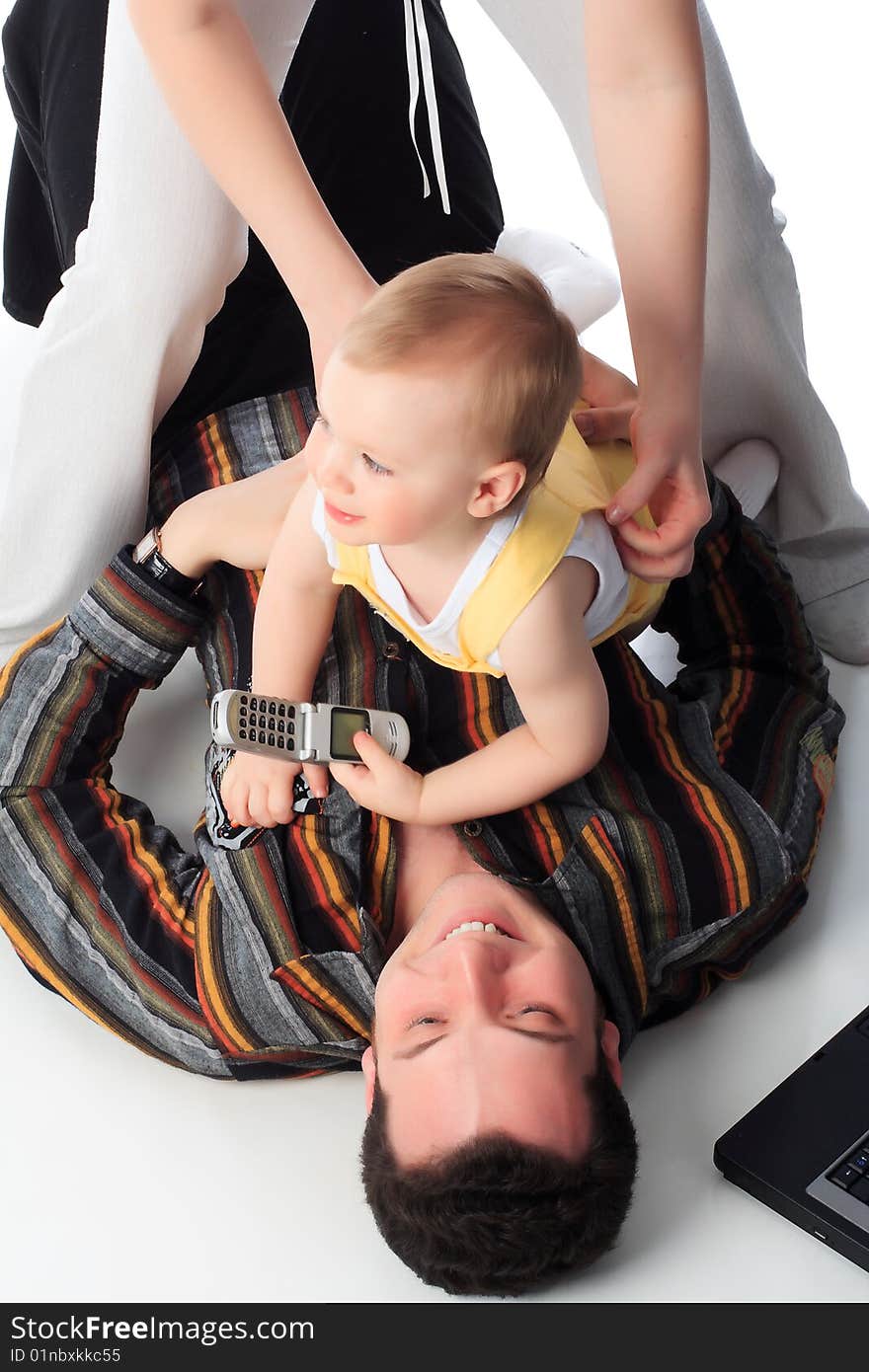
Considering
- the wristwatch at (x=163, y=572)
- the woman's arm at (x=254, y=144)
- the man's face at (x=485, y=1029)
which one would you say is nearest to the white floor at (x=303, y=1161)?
the man's face at (x=485, y=1029)

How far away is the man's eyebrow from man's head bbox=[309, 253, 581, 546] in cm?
40

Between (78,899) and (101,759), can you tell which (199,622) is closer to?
(101,759)

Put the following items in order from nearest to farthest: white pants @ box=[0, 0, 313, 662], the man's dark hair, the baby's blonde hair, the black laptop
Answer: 1. the baby's blonde hair
2. the man's dark hair
3. the black laptop
4. white pants @ box=[0, 0, 313, 662]

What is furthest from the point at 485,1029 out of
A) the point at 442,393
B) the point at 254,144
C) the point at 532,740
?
the point at 254,144

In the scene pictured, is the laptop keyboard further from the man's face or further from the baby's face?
the baby's face

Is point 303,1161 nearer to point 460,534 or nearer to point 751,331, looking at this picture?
point 460,534

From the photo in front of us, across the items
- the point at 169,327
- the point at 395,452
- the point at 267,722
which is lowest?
the point at 267,722

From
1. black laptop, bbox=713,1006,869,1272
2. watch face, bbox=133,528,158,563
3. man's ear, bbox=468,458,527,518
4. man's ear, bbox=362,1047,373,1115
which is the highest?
man's ear, bbox=468,458,527,518

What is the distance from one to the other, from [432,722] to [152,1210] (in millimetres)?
509

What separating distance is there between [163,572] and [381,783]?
0.39m

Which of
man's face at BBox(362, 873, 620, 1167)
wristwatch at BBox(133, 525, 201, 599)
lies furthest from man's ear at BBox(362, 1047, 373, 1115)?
wristwatch at BBox(133, 525, 201, 599)

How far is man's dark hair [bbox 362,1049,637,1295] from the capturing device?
116 centimetres

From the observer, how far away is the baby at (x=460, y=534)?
1063mm

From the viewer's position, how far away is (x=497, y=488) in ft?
3.72
